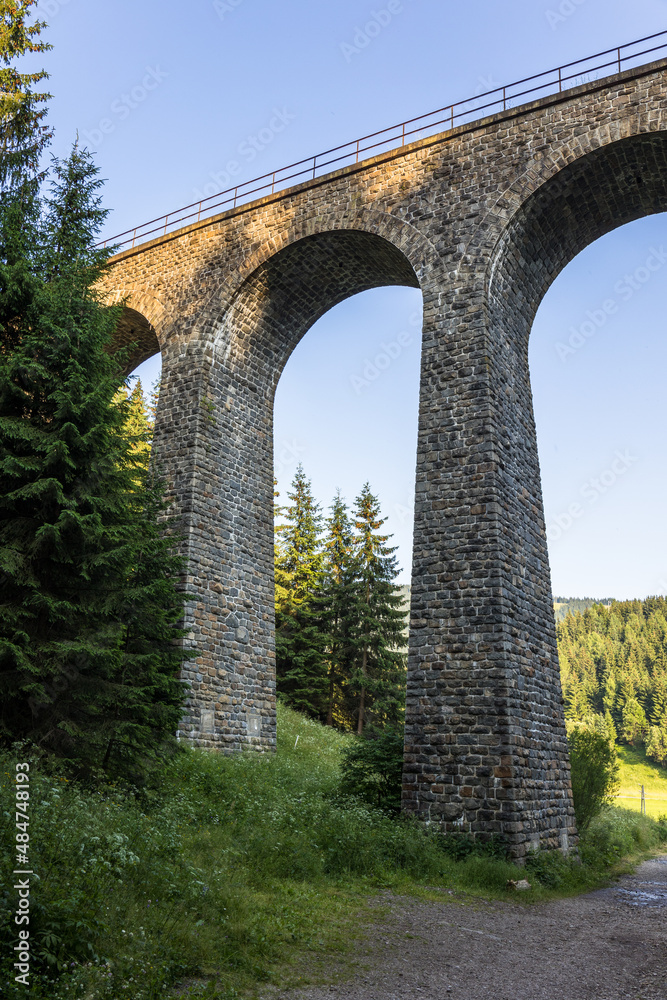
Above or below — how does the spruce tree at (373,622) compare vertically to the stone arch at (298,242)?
below

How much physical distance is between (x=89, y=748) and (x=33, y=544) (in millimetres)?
2308

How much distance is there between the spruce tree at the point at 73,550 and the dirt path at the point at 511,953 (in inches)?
146

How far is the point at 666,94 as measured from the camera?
1258cm

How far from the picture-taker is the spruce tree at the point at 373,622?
26141 millimetres

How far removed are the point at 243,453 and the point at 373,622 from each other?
11.6 m

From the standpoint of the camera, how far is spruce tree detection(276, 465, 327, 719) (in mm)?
26484

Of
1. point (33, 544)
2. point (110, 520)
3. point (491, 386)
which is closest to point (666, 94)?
point (491, 386)

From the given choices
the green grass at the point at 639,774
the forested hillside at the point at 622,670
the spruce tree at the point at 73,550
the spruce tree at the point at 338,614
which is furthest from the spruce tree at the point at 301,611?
the forested hillside at the point at 622,670

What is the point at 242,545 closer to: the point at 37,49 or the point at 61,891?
the point at 37,49

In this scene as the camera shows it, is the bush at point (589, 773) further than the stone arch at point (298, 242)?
No

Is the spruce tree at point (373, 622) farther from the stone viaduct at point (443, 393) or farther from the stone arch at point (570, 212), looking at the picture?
the stone arch at point (570, 212)

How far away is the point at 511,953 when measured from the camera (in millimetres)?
6766

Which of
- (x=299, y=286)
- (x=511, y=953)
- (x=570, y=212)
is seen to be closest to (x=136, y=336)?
(x=299, y=286)

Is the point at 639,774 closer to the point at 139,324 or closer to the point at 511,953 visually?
the point at 139,324
